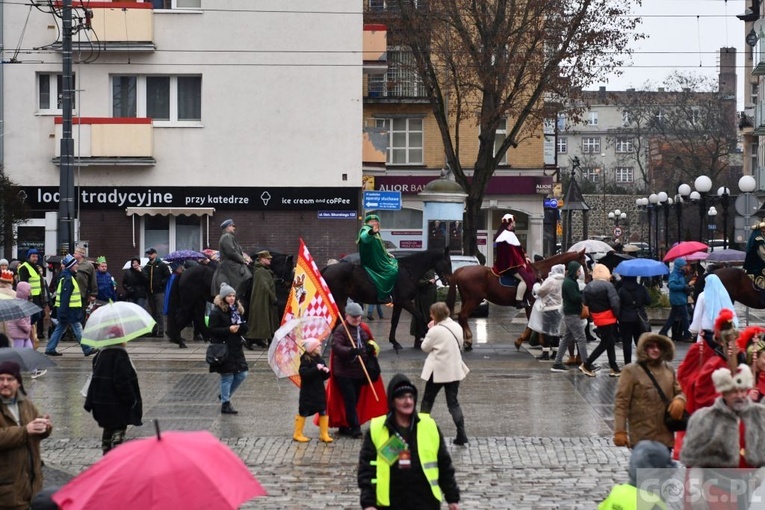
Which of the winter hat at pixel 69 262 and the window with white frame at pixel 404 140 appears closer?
the winter hat at pixel 69 262

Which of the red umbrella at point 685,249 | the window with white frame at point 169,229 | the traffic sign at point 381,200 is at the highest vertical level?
the traffic sign at point 381,200

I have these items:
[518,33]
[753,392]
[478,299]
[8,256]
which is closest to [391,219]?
[518,33]

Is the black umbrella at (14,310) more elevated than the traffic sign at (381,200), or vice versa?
the traffic sign at (381,200)

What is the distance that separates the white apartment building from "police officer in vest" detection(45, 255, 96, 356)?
13.9 meters

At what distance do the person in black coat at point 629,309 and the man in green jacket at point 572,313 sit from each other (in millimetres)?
660

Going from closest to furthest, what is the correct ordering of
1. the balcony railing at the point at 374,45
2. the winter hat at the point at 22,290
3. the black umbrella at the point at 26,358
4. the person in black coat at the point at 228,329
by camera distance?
the black umbrella at the point at 26,358, the person in black coat at the point at 228,329, the winter hat at the point at 22,290, the balcony railing at the point at 374,45

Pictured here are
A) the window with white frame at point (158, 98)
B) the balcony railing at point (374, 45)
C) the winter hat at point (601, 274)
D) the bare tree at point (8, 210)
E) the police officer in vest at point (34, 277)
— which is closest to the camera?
the winter hat at point (601, 274)

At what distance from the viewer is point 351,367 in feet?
48.7

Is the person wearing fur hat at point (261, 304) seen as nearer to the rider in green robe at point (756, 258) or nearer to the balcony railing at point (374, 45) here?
the rider in green robe at point (756, 258)

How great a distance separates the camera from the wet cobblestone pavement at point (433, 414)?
12328mm

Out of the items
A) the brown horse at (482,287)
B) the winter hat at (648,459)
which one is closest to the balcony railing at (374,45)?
the brown horse at (482,287)

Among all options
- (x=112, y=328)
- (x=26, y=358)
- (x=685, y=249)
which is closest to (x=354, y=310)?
(x=112, y=328)

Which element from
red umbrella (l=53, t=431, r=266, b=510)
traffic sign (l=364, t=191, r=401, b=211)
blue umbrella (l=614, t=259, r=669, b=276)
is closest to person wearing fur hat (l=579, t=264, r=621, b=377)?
blue umbrella (l=614, t=259, r=669, b=276)

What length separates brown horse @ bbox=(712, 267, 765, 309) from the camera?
25.7 metres
